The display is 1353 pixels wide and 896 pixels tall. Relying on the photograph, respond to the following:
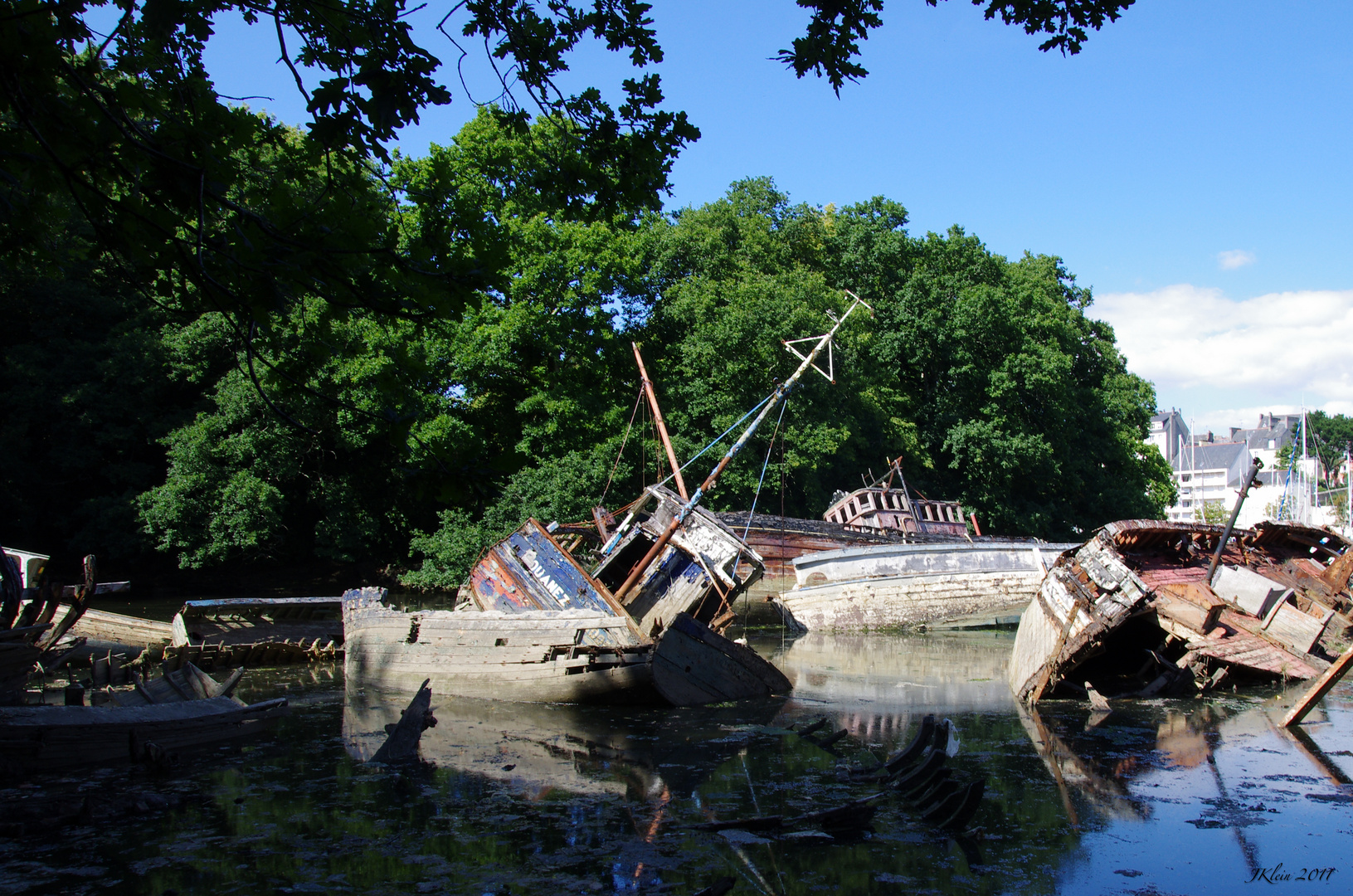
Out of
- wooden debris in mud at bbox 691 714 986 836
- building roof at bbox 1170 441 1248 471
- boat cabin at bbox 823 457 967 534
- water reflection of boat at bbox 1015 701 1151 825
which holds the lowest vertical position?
water reflection of boat at bbox 1015 701 1151 825

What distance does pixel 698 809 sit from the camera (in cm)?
671

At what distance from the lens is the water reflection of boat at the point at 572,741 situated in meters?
7.70

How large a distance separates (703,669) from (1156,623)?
20.6 ft

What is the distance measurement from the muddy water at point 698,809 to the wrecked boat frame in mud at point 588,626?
1.96 ft

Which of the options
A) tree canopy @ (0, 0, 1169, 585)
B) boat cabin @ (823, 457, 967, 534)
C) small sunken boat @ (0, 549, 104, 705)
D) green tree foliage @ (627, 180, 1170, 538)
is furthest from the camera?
green tree foliage @ (627, 180, 1170, 538)

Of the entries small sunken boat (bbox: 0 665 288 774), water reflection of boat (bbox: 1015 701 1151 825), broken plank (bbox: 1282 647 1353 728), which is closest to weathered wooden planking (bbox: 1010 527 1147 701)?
water reflection of boat (bbox: 1015 701 1151 825)

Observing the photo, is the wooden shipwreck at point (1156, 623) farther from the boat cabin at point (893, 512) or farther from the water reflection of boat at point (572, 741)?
the boat cabin at point (893, 512)

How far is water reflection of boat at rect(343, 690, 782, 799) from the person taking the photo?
770 cm

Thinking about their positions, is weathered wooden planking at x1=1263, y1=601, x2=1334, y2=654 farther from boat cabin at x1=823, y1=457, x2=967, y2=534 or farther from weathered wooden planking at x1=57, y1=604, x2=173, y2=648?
weathered wooden planking at x1=57, y1=604, x2=173, y2=648

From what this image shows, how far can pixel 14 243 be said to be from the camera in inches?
163

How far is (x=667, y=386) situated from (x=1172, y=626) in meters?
17.1

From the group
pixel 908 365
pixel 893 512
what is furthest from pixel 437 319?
pixel 908 365

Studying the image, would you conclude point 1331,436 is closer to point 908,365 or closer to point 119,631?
point 908,365

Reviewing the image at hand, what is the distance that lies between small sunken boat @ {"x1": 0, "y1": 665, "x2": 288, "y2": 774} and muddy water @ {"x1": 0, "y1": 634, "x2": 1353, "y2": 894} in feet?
0.79
